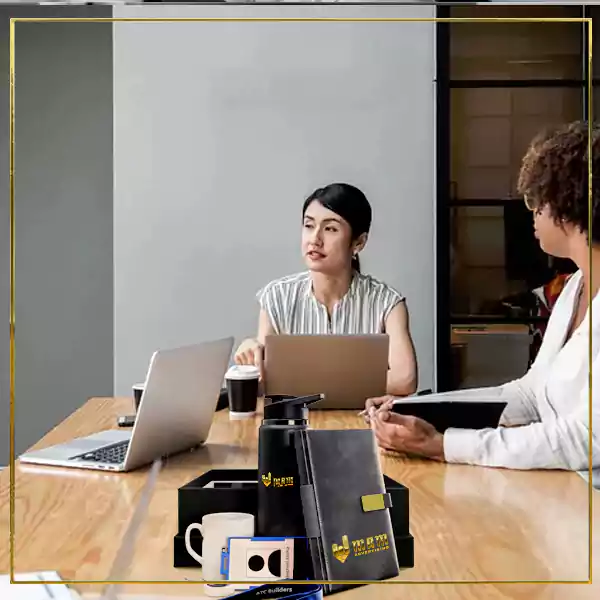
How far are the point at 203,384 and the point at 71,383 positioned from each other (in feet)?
0.82

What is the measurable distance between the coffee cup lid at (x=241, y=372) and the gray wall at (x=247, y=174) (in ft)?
0.18

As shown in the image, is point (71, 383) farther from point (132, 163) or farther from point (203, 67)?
point (203, 67)

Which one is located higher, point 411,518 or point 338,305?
point 338,305

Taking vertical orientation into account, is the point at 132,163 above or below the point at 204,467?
above

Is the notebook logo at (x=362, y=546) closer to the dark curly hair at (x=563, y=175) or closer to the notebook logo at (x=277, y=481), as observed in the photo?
the notebook logo at (x=277, y=481)

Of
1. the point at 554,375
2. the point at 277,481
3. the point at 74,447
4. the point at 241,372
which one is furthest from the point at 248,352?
the point at 554,375

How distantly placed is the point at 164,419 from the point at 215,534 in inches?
11.6

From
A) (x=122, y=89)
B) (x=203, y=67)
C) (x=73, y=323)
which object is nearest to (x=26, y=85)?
(x=122, y=89)

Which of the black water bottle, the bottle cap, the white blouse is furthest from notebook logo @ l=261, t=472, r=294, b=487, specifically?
the white blouse

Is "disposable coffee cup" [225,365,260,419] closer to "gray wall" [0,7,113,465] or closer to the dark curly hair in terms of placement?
"gray wall" [0,7,113,465]

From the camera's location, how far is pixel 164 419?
1.54 m

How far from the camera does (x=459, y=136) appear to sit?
148 centimetres

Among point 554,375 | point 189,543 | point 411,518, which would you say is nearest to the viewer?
point 189,543

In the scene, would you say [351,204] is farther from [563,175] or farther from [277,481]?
[277,481]
